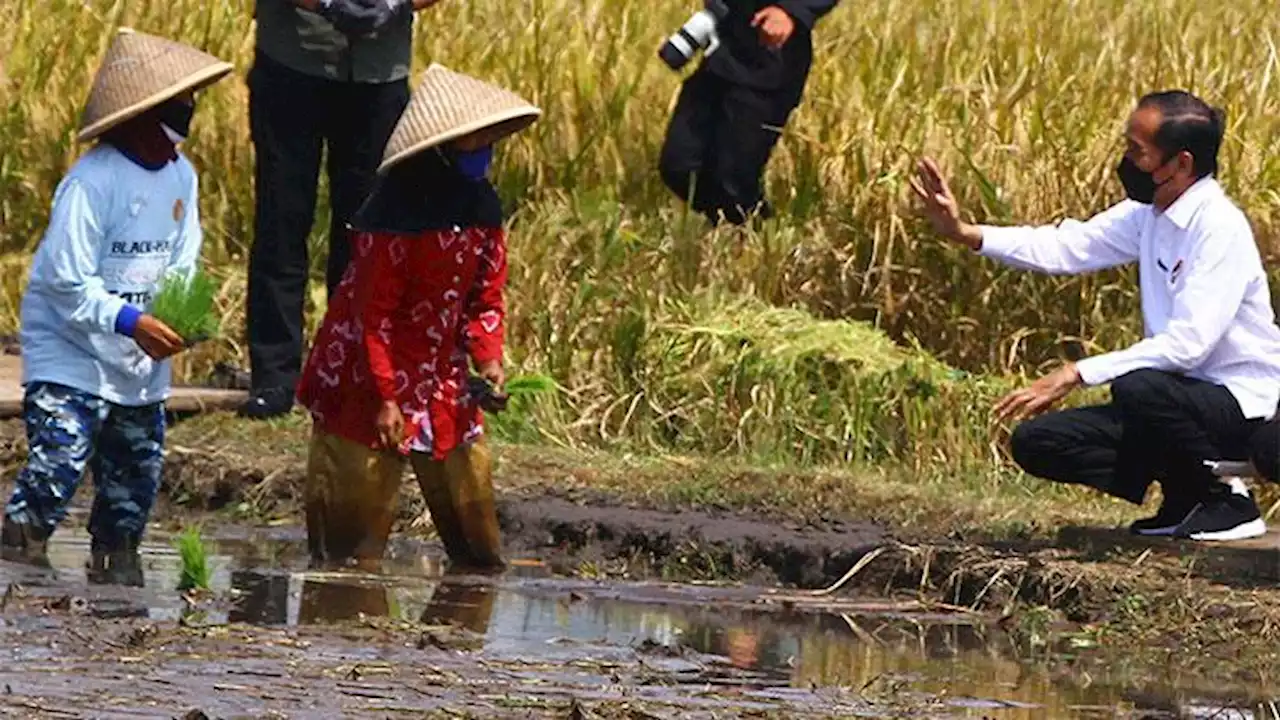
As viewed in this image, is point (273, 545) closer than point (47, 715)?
No

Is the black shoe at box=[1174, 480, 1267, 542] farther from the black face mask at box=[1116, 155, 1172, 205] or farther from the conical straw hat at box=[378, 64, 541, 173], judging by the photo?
the conical straw hat at box=[378, 64, 541, 173]

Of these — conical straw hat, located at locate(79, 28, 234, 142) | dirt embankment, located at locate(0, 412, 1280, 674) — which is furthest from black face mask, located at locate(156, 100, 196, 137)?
dirt embankment, located at locate(0, 412, 1280, 674)

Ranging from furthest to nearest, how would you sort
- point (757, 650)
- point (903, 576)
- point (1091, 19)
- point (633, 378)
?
point (1091, 19) < point (633, 378) < point (903, 576) < point (757, 650)

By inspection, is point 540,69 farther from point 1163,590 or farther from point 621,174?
point 1163,590

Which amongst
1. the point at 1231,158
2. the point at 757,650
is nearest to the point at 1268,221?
the point at 1231,158

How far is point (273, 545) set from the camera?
9.71 meters

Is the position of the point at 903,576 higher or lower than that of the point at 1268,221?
lower

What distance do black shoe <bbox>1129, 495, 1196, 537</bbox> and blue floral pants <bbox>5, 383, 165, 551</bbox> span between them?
283 cm

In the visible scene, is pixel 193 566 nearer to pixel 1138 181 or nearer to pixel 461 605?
pixel 461 605

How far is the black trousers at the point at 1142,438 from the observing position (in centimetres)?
873

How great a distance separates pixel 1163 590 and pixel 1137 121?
133cm

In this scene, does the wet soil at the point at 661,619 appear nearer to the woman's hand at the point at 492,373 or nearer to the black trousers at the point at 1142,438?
the black trousers at the point at 1142,438

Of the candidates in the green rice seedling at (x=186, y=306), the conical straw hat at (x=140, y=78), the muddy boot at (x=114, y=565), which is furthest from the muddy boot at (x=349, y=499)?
the conical straw hat at (x=140, y=78)

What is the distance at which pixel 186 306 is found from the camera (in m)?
8.13
